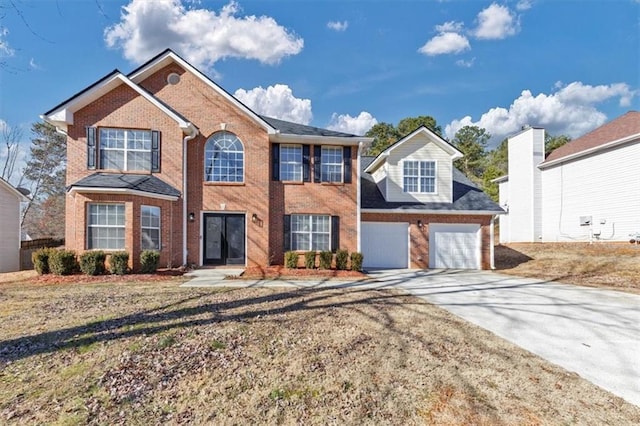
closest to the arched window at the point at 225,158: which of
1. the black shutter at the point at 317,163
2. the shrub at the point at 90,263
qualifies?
the black shutter at the point at 317,163

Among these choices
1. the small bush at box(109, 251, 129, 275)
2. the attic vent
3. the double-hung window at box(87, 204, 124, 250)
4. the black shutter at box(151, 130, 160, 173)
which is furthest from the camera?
the attic vent

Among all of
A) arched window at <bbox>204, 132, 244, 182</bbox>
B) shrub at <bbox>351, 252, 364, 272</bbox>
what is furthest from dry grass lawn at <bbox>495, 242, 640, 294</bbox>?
arched window at <bbox>204, 132, 244, 182</bbox>

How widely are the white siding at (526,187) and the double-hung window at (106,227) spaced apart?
2316cm

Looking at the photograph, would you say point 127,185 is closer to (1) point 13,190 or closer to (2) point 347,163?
(2) point 347,163

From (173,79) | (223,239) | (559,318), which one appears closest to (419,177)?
(559,318)

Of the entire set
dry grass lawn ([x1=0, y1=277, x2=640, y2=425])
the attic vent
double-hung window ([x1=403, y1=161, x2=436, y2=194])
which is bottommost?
dry grass lawn ([x1=0, y1=277, x2=640, y2=425])

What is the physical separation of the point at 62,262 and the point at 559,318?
13.9m

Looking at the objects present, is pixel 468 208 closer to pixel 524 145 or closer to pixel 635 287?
pixel 635 287

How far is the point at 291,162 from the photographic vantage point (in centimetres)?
1361

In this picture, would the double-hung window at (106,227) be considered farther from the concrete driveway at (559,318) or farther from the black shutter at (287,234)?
the concrete driveway at (559,318)

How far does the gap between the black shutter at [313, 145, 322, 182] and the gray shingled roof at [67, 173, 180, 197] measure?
565 centimetres

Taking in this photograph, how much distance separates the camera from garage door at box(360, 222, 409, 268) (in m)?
14.5

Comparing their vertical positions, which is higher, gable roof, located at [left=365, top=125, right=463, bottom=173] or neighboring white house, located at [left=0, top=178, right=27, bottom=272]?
gable roof, located at [left=365, top=125, right=463, bottom=173]

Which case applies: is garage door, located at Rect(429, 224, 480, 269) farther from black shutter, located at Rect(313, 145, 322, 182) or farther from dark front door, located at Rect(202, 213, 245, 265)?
dark front door, located at Rect(202, 213, 245, 265)
